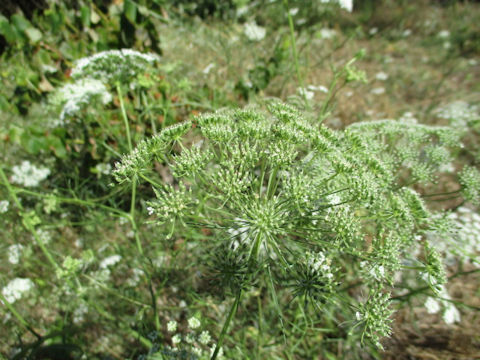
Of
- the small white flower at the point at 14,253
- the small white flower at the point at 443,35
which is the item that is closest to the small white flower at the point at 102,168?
the small white flower at the point at 14,253

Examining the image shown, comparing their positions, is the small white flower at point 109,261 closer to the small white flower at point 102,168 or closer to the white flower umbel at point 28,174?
the small white flower at point 102,168

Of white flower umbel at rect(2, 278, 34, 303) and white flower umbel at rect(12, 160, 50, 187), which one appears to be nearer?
white flower umbel at rect(2, 278, 34, 303)

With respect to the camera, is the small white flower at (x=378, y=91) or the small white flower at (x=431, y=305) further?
the small white flower at (x=378, y=91)

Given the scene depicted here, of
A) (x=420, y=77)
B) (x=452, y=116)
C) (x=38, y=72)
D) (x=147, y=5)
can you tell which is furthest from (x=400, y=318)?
(x=420, y=77)

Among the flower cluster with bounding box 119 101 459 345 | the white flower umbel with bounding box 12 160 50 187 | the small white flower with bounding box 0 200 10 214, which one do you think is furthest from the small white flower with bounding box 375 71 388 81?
the small white flower with bounding box 0 200 10 214

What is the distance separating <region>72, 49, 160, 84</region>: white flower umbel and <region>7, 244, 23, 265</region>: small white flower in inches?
76.9

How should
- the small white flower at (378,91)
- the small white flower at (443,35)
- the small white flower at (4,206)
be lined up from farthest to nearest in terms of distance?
the small white flower at (443,35), the small white flower at (378,91), the small white flower at (4,206)

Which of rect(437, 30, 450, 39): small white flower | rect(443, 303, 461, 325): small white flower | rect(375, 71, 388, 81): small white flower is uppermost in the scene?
rect(375, 71, 388, 81): small white flower

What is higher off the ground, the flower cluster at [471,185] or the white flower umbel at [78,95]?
the white flower umbel at [78,95]

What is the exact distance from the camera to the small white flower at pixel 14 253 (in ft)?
9.68

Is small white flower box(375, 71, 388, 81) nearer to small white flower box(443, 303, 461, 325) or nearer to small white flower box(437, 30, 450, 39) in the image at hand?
small white flower box(437, 30, 450, 39)

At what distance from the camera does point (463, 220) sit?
270 centimetres

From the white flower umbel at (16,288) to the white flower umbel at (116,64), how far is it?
2.03 m

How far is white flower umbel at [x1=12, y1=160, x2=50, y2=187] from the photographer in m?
3.32
